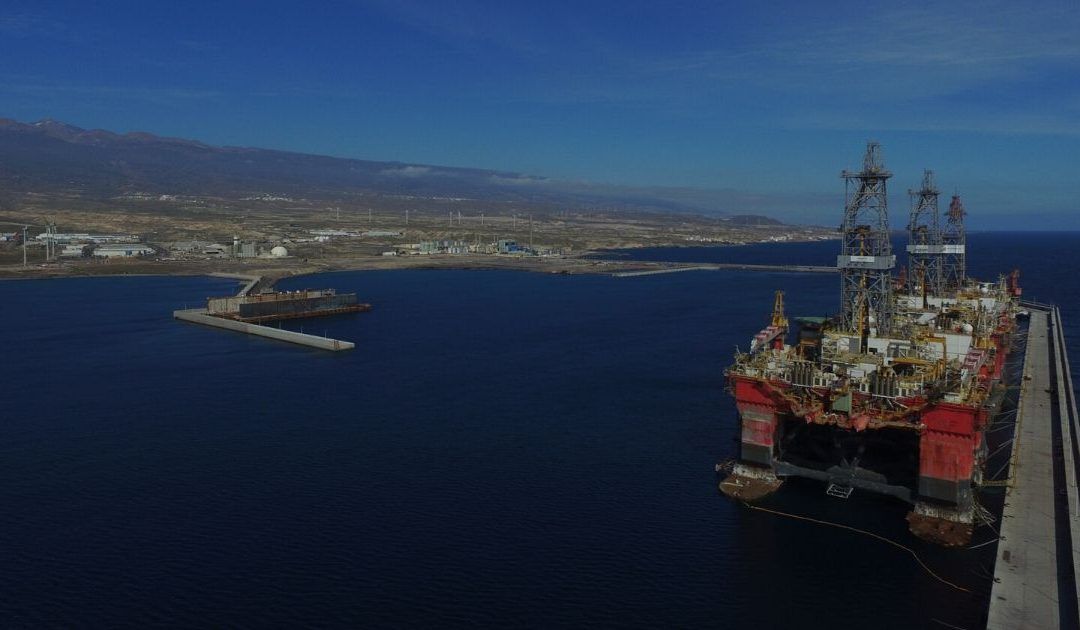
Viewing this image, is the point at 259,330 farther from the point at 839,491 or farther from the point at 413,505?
the point at 839,491

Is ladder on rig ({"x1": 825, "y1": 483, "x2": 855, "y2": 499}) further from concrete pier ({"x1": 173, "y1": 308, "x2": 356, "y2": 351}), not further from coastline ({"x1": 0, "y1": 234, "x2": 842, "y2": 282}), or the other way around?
coastline ({"x1": 0, "y1": 234, "x2": 842, "y2": 282})

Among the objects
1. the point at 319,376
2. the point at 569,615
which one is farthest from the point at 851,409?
the point at 319,376

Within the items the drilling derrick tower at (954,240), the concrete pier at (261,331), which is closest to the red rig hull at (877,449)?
the drilling derrick tower at (954,240)

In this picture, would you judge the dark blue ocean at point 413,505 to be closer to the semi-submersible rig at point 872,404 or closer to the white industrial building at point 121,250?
the semi-submersible rig at point 872,404

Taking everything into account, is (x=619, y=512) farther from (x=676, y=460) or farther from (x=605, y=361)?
(x=605, y=361)

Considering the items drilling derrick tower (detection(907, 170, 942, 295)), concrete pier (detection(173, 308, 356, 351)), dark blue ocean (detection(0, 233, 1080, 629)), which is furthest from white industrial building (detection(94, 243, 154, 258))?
drilling derrick tower (detection(907, 170, 942, 295))

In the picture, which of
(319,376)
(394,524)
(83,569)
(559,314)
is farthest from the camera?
(559,314)
